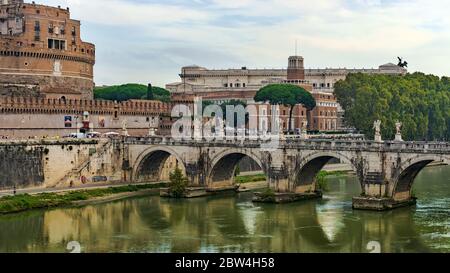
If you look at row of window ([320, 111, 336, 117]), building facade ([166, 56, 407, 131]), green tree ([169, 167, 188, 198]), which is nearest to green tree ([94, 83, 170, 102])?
building facade ([166, 56, 407, 131])

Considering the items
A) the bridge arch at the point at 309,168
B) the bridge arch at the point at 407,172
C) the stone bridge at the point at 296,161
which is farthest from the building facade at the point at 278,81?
the bridge arch at the point at 407,172

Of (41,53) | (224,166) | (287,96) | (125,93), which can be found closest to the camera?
(224,166)

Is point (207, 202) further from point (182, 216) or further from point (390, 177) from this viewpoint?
point (390, 177)

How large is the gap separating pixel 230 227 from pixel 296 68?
7405cm

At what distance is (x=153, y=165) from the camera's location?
57.3 meters

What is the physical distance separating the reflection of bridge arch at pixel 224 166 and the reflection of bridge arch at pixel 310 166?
13.7 feet

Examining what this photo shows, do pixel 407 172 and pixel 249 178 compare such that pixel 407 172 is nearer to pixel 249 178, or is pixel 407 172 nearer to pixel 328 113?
pixel 249 178

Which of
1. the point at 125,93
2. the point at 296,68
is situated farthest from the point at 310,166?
the point at 296,68

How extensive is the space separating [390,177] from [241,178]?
1690cm

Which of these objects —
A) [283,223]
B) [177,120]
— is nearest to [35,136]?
[177,120]

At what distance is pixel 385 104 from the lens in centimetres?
7469

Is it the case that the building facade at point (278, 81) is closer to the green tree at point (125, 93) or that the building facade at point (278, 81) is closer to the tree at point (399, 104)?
the green tree at point (125, 93)
